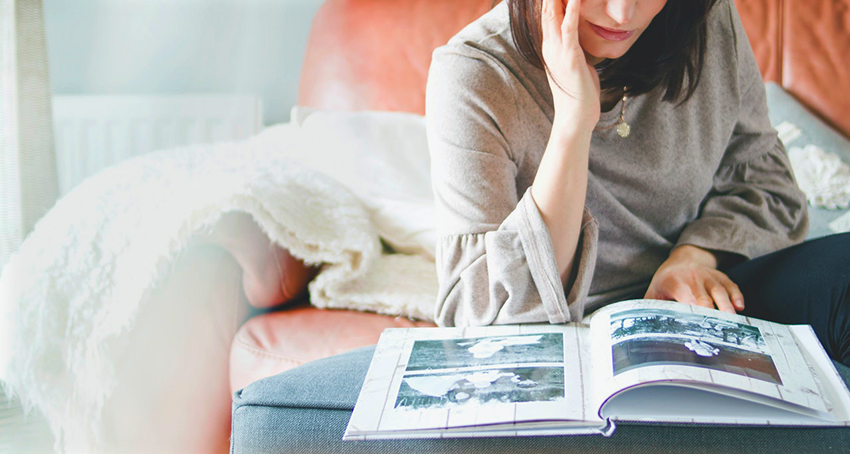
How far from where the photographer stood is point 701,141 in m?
1.00

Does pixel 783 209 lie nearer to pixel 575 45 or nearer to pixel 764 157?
pixel 764 157

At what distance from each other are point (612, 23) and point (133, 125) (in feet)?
5.20

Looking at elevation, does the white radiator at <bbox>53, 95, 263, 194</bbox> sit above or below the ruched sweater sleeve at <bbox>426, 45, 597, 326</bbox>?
below

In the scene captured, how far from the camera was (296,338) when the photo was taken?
110cm

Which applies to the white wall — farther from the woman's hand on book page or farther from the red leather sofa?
the woman's hand on book page

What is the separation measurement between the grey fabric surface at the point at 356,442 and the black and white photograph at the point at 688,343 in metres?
0.06

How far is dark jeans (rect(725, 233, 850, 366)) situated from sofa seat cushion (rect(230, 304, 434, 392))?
0.51 m

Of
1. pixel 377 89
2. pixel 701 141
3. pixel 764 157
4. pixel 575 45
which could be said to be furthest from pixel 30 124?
pixel 764 157

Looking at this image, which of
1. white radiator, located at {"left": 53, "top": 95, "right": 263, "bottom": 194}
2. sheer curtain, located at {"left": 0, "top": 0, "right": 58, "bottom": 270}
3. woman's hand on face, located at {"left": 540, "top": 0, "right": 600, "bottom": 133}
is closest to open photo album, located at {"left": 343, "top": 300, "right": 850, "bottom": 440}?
woman's hand on face, located at {"left": 540, "top": 0, "right": 600, "bottom": 133}

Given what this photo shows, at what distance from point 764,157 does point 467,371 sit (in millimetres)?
697

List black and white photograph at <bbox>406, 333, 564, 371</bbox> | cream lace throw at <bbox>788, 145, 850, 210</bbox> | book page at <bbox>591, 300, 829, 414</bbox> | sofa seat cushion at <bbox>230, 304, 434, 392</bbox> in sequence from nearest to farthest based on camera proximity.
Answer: book page at <bbox>591, 300, 829, 414</bbox>, black and white photograph at <bbox>406, 333, 564, 371</bbox>, sofa seat cushion at <bbox>230, 304, 434, 392</bbox>, cream lace throw at <bbox>788, 145, 850, 210</bbox>

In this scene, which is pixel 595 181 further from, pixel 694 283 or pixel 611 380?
pixel 611 380

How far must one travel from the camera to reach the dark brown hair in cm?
93

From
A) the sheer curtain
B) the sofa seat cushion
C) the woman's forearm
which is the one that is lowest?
the sofa seat cushion
